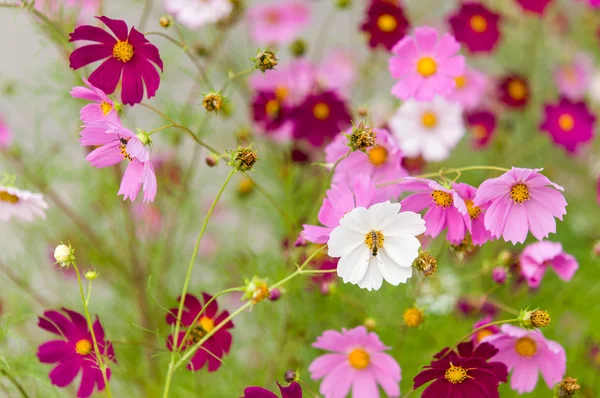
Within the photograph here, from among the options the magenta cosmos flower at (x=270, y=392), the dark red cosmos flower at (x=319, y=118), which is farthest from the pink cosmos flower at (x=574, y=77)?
the magenta cosmos flower at (x=270, y=392)

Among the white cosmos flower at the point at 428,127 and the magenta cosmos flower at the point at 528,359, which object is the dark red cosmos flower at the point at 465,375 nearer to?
the magenta cosmos flower at the point at 528,359

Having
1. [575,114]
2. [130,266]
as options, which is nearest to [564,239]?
[575,114]

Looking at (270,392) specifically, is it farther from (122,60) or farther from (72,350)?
(122,60)

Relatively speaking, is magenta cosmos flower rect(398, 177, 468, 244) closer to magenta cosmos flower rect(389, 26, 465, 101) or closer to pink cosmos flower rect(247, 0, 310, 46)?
magenta cosmos flower rect(389, 26, 465, 101)

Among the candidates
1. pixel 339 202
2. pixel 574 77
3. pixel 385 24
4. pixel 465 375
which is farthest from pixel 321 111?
pixel 574 77

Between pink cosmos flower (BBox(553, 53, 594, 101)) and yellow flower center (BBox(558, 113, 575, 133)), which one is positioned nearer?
yellow flower center (BBox(558, 113, 575, 133))

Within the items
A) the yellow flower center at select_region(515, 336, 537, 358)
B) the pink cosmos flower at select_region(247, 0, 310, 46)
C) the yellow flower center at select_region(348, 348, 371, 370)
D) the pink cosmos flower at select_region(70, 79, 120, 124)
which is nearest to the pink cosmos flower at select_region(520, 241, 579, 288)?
the yellow flower center at select_region(515, 336, 537, 358)
